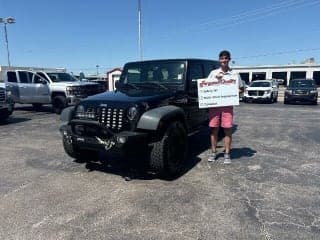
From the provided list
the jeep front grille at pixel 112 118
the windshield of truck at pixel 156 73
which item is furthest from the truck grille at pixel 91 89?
the jeep front grille at pixel 112 118

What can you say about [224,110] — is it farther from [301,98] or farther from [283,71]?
[283,71]

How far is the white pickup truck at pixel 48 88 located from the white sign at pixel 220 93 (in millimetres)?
9134

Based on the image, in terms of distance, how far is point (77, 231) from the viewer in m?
3.51

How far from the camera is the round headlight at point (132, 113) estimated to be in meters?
4.86

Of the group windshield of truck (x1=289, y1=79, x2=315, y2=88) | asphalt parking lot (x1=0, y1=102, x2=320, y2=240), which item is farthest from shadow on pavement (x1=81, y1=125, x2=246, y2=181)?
windshield of truck (x1=289, y1=79, x2=315, y2=88)

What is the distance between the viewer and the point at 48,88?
48.4 feet

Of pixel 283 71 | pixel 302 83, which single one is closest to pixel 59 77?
pixel 302 83

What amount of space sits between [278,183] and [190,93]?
2.42 meters

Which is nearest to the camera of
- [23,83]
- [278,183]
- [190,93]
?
[278,183]

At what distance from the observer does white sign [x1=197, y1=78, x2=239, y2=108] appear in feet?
19.0

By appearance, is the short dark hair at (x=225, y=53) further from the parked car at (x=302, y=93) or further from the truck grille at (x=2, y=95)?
the parked car at (x=302, y=93)

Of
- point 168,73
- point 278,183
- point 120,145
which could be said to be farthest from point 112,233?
point 168,73

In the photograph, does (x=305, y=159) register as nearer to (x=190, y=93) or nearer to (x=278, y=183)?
(x=278, y=183)

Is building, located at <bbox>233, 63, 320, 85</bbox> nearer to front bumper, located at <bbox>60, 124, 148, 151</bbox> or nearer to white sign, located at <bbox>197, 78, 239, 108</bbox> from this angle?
white sign, located at <bbox>197, 78, 239, 108</bbox>
